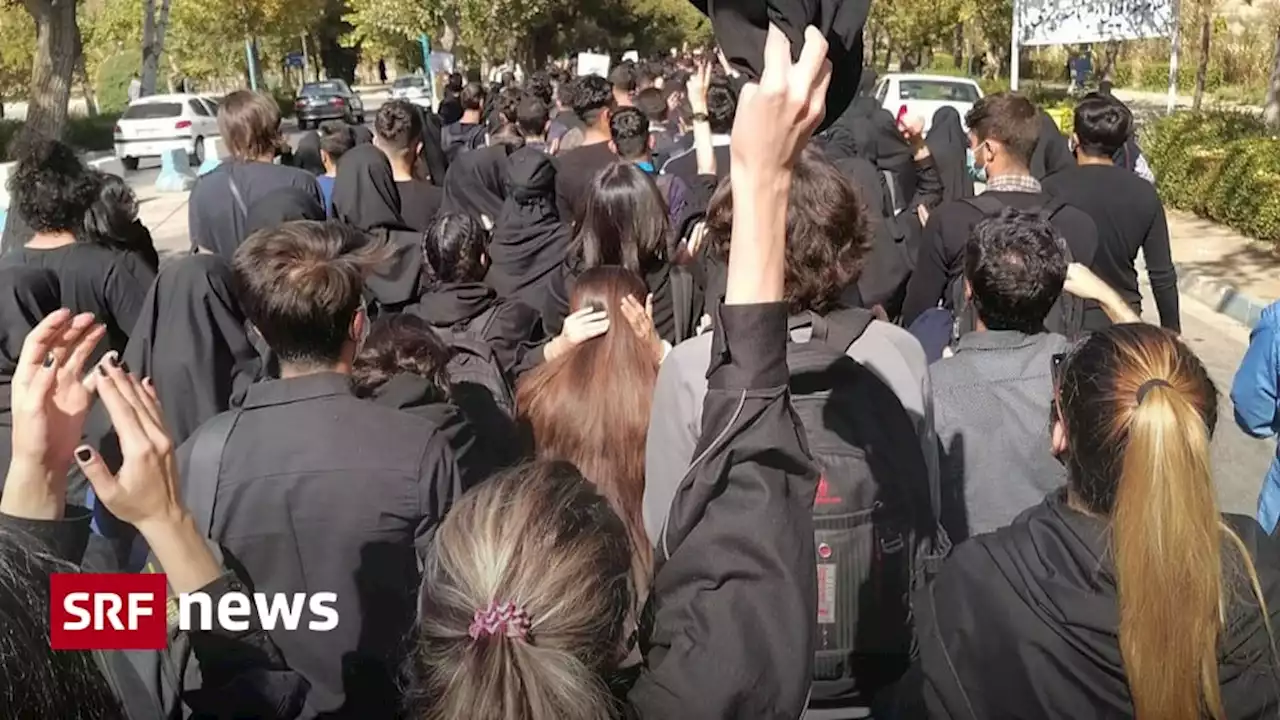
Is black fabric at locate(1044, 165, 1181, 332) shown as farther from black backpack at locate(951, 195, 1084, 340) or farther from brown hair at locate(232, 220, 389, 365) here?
brown hair at locate(232, 220, 389, 365)

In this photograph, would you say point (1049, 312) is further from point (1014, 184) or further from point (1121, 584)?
point (1121, 584)

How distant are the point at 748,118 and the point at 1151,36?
667 inches

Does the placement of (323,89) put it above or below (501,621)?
above

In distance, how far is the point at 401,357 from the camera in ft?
10.0

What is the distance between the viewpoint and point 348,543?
2.38 metres

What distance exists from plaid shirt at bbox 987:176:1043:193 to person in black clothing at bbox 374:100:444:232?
3.06m

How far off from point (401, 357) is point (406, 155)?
11.8 ft

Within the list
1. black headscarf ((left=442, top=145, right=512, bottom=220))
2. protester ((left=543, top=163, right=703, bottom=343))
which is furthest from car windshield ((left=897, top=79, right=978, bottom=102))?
protester ((left=543, top=163, right=703, bottom=343))

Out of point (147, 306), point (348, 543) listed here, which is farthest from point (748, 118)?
point (147, 306)

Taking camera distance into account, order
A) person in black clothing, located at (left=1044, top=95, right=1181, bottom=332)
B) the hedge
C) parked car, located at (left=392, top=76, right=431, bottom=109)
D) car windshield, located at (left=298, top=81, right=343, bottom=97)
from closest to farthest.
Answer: person in black clothing, located at (left=1044, top=95, right=1181, bottom=332) → the hedge → car windshield, located at (left=298, top=81, right=343, bottom=97) → parked car, located at (left=392, top=76, right=431, bottom=109)

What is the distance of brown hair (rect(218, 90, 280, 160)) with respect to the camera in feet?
17.4

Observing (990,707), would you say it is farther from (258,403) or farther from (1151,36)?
(1151,36)

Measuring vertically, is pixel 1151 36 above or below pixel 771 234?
above

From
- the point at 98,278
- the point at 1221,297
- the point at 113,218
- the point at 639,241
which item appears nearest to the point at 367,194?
the point at 113,218
